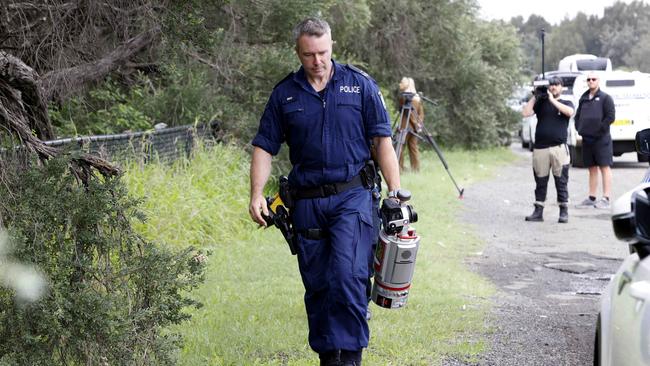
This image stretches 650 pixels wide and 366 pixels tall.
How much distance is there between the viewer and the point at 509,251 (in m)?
12.2

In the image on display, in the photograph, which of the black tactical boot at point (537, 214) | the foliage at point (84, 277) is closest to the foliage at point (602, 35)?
the black tactical boot at point (537, 214)

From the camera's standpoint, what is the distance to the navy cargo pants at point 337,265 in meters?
5.85

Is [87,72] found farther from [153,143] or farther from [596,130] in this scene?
[596,130]

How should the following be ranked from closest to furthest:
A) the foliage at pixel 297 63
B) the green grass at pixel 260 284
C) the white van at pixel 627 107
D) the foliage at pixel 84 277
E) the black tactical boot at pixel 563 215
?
the foliage at pixel 84 277, the green grass at pixel 260 284, the foliage at pixel 297 63, the black tactical boot at pixel 563 215, the white van at pixel 627 107

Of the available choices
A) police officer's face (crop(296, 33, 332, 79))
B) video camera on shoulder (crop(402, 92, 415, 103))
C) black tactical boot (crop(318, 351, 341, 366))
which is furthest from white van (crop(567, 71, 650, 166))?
black tactical boot (crop(318, 351, 341, 366))

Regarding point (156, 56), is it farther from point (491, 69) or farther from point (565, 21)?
point (565, 21)

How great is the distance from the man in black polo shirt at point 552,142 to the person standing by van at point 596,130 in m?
1.54

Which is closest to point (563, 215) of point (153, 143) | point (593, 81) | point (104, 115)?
point (593, 81)

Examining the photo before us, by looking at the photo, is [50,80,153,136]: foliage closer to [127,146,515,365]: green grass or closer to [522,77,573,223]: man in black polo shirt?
[127,146,515,365]: green grass

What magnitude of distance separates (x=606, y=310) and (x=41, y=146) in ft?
9.39

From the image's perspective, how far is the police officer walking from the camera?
588 centimetres

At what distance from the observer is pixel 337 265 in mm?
5844

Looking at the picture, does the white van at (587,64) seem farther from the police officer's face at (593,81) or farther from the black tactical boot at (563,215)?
the black tactical boot at (563,215)

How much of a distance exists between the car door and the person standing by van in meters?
12.1
